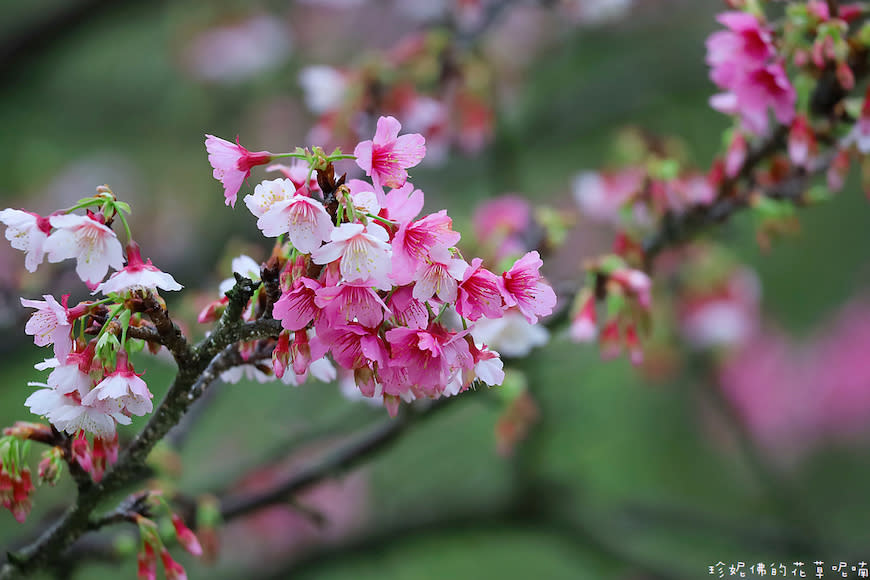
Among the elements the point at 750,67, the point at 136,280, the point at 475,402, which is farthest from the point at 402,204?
the point at 475,402

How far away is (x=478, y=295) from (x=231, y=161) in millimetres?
306

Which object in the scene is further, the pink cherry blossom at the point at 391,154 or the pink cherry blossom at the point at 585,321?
the pink cherry blossom at the point at 585,321

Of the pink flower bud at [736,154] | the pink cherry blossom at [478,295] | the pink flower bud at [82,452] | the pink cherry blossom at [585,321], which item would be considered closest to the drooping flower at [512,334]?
the pink cherry blossom at [585,321]

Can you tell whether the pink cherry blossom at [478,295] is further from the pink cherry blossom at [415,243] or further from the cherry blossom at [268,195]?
the cherry blossom at [268,195]

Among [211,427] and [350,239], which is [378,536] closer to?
[211,427]

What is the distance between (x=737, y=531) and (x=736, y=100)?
62.3 inches

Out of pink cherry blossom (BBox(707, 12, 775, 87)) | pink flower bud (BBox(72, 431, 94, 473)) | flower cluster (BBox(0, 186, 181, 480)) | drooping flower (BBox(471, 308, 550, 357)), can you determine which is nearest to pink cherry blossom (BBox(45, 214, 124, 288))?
flower cluster (BBox(0, 186, 181, 480))

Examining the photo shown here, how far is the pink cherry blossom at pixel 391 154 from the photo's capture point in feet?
2.55

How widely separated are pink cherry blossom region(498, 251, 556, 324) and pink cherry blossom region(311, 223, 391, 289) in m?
0.14

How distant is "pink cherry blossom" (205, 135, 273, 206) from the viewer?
800 millimetres

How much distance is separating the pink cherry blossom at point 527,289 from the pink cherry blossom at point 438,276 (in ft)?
0.19

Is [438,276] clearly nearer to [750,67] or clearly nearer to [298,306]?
[298,306]

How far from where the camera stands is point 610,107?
2.78 metres

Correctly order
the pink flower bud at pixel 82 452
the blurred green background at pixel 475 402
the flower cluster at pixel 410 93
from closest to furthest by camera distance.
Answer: the pink flower bud at pixel 82 452
the flower cluster at pixel 410 93
the blurred green background at pixel 475 402
